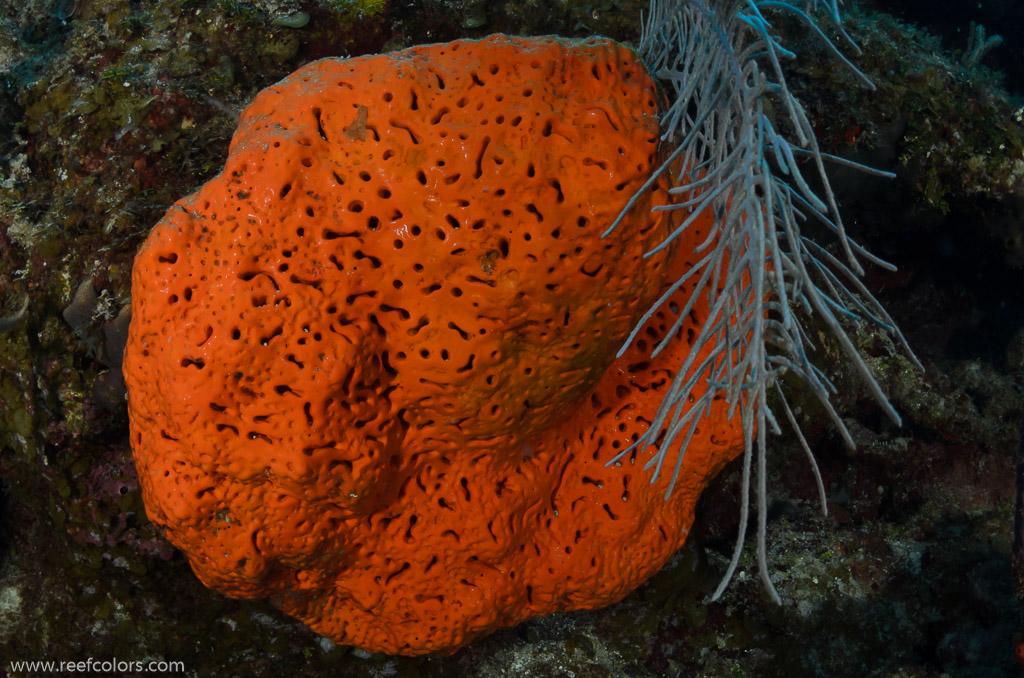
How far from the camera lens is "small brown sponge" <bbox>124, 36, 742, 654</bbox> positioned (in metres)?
1.98

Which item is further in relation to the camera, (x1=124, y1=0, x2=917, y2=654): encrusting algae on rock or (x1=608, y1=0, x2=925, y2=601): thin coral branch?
(x1=124, y1=0, x2=917, y2=654): encrusting algae on rock

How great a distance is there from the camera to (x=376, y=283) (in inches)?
81.5

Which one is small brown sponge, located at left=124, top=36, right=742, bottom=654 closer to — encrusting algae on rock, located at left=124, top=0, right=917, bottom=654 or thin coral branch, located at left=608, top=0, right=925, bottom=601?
encrusting algae on rock, located at left=124, top=0, right=917, bottom=654

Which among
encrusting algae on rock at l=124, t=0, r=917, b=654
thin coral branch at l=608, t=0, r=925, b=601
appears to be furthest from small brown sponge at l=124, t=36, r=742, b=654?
thin coral branch at l=608, t=0, r=925, b=601

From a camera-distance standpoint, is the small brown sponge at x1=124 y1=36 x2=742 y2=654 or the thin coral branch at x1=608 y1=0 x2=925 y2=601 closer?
the thin coral branch at x1=608 y1=0 x2=925 y2=601

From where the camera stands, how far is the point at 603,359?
2311mm

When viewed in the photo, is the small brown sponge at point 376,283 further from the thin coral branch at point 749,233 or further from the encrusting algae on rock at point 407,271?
the thin coral branch at point 749,233

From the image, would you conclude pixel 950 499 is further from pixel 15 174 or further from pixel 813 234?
pixel 15 174

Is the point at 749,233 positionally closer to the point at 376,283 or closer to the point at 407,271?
the point at 407,271

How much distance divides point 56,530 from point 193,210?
242 centimetres

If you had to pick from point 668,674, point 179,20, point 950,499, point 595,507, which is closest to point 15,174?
point 179,20

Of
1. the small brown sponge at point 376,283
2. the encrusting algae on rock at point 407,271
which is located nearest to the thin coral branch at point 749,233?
the encrusting algae on rock at point 407,271

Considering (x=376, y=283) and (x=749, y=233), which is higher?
(x=749, y=233)

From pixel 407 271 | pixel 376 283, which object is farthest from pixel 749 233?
pixel 376 283
